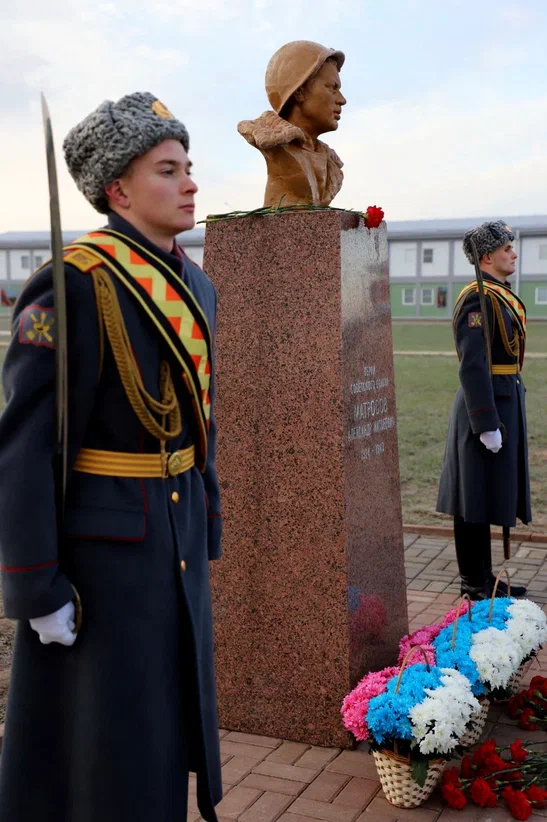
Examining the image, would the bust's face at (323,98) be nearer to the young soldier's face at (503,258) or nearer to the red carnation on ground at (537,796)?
the young soldier's face at (503,258)

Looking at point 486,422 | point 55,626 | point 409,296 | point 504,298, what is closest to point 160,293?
point 55,626

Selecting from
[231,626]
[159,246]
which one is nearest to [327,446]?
[231,626]

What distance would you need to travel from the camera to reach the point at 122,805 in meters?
2.22

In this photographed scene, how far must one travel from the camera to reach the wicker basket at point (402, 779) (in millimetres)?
3168

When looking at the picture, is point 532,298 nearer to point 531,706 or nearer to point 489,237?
point 489,237

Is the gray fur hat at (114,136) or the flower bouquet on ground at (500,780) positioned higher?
the gray fur hat at (114,136)

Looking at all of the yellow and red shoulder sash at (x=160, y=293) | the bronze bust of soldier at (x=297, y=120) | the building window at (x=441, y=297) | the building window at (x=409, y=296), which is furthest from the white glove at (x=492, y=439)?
the building window at (x=409, y=296)

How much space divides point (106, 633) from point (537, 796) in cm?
174

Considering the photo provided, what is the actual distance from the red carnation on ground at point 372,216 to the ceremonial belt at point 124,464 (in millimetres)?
1763

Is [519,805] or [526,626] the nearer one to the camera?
[519,805]

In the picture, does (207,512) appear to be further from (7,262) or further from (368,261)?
(7,262)

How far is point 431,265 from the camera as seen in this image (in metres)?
44.3

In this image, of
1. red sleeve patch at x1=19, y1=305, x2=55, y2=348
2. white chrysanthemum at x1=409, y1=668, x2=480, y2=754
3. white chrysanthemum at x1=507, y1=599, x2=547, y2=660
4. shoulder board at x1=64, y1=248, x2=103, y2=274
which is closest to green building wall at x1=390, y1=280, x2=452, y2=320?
white chrysanthemum at x1=507, y1=599, x2=547, y2=660

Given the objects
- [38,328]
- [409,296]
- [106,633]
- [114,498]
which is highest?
[409,296]
